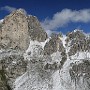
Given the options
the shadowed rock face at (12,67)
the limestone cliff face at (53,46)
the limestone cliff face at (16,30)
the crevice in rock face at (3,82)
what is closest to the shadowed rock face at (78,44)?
the limestone cliff face at (53,46)

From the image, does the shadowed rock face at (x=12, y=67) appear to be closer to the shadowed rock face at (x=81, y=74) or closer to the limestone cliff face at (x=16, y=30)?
the limestone cliff face at (x=16, y=30)

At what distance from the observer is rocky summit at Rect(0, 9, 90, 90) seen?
14838 cm

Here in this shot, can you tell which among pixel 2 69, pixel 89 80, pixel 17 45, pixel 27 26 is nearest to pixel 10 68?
pixel 2 69

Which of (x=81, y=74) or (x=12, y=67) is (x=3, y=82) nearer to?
(x=12, y=67)

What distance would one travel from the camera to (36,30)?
165000mm

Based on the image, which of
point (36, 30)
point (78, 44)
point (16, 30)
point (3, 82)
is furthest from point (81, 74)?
point (16, 30)

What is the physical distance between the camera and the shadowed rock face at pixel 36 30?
165 m

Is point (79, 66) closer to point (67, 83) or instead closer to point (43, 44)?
point (67, 83)

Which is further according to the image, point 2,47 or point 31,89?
point 2,47

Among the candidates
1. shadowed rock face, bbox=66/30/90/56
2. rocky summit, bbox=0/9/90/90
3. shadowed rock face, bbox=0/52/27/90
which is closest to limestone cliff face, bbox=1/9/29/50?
rocky summit, bbox=0/9/90/90

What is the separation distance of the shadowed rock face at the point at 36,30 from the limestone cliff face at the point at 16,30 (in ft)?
9.38

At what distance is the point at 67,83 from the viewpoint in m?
150

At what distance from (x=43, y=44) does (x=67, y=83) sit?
79.1ft

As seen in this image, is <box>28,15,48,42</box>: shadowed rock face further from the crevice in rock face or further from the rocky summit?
the crevice in rock face
